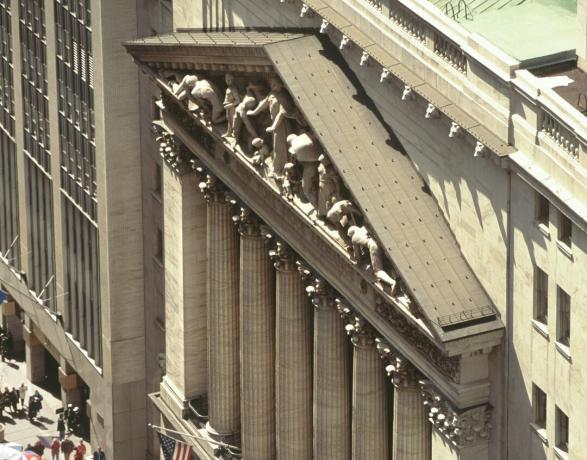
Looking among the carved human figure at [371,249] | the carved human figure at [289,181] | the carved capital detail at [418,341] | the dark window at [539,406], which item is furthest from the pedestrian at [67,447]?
the dark window at [539,406]

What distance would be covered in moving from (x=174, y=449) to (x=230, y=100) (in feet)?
73.4

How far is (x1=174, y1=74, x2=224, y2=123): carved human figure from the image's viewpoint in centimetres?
11781

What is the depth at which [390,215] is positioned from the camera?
337 feet

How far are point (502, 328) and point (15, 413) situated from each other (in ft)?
207

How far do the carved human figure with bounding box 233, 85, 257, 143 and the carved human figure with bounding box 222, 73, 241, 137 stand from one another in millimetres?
499

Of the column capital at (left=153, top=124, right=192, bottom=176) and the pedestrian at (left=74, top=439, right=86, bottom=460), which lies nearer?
the column capital at (left=153, top=124, right=192, bottom=176)

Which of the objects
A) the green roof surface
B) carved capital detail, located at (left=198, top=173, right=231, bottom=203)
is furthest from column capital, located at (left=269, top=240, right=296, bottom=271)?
the green roof surface

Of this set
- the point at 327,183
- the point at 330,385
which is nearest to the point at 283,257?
the point at 330,385

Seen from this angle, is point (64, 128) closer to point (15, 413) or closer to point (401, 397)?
point (15, 413)

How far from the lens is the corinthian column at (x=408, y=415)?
4141 inches

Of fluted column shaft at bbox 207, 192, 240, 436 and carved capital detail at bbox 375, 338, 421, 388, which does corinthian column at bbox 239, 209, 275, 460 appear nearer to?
Result: fluted column shaft at bbox 207, 192, 240, 436

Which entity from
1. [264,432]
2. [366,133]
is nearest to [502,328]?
[366,133]

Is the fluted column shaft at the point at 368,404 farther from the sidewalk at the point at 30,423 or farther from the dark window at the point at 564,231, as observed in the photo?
the sidewalk at the point at 30,423

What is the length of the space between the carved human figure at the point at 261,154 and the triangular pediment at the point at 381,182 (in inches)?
132
